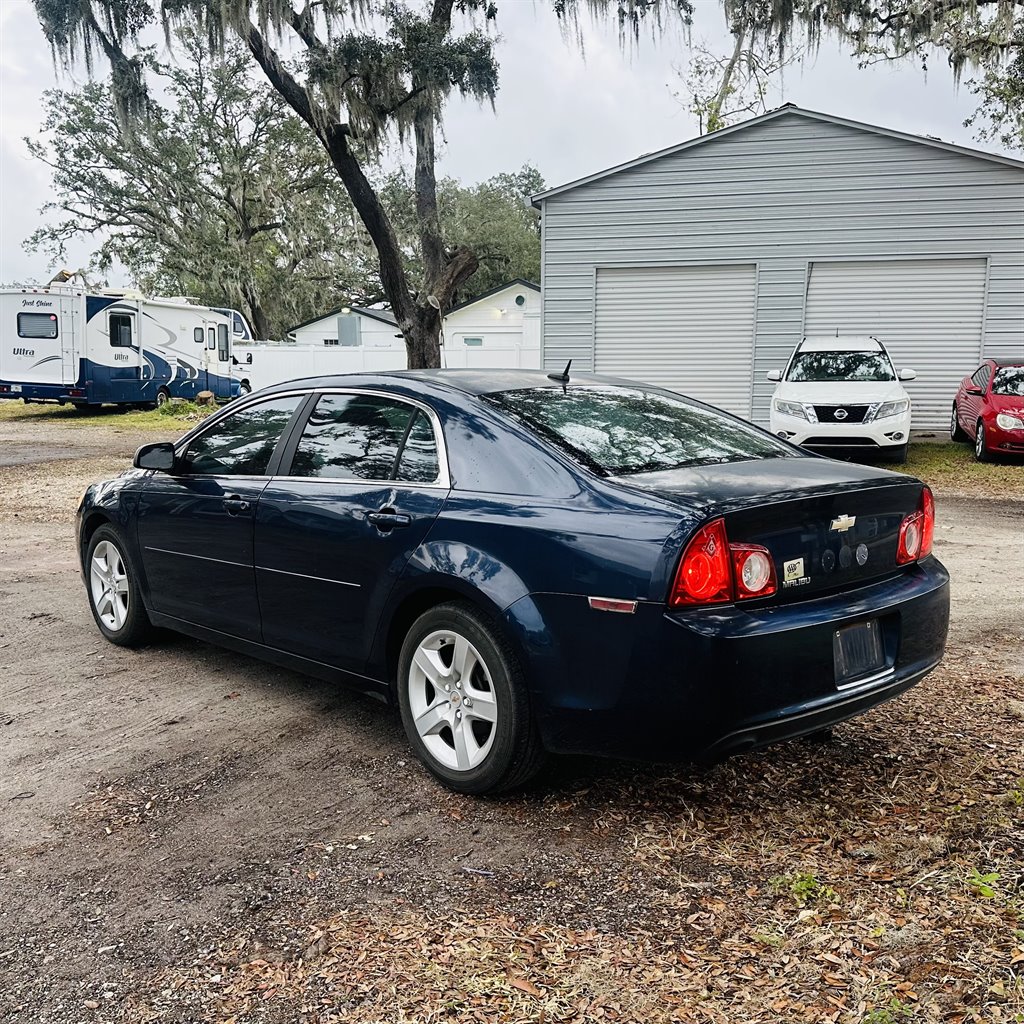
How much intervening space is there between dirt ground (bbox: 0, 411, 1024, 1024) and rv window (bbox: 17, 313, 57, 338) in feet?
66.1

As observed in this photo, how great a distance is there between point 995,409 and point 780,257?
476 cm

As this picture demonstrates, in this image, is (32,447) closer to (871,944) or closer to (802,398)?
(802,398)

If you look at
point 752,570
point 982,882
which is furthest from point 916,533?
point 982,882

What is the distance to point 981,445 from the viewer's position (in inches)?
550

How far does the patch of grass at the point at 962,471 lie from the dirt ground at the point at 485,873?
829cm

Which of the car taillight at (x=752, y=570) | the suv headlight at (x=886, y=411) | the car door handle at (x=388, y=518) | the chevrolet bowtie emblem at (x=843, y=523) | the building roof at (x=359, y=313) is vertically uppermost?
the building roof at (x=359, y=313)

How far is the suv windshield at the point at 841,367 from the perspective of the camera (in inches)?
537

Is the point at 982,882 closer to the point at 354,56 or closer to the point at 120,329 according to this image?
the point at 354,56

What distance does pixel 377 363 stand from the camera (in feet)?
104

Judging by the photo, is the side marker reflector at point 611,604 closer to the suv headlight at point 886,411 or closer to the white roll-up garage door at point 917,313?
the suv headlight at point 886,411

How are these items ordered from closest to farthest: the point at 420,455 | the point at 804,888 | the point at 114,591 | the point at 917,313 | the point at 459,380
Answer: the point at 804,888, the point at 420,455, the point at 459,380, the point at 114,591, the point at 917,313

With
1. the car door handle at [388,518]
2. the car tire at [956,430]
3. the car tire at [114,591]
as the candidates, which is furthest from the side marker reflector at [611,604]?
the car tire at [956,430]

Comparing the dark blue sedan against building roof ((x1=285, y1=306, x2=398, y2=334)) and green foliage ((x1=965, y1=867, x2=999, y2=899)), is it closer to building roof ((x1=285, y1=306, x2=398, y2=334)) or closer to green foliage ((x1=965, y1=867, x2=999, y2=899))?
green foliage ((x1=965, y1=867, x2=999, y2=899))

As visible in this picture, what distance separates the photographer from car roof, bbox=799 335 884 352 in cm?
1400
